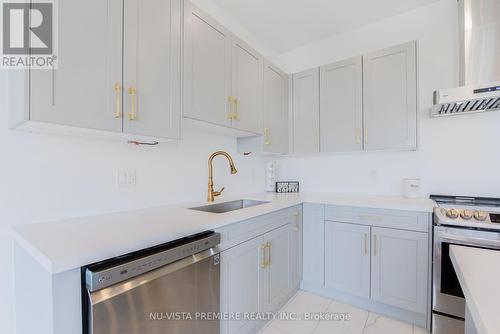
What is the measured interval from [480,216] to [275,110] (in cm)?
178

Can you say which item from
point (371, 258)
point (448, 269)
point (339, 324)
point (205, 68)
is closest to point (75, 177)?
point (205, 68)

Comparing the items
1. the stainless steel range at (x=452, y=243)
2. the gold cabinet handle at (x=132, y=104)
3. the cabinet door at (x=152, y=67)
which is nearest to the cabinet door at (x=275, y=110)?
the cabinet door at (x=152, y=67)

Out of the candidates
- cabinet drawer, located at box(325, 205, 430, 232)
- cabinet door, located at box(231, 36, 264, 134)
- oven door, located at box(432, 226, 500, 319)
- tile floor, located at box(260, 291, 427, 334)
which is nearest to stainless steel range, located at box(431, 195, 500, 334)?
oven door, located at box(432, 226, 500, 319)

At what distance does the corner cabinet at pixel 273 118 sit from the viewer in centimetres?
230

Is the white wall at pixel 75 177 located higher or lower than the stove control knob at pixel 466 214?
higher

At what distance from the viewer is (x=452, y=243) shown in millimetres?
1564

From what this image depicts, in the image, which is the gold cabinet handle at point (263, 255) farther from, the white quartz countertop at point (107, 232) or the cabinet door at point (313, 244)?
the cabinet door at point (313, 244)

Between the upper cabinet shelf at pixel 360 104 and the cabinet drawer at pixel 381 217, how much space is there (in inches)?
23.9

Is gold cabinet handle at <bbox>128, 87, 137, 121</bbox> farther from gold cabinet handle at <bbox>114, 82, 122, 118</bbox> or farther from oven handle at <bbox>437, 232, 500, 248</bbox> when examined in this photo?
oven handle at <bbox>437, 232, 500, 248</bbox>

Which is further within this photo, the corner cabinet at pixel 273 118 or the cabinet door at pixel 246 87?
the corner cabinet at pixel 273 118

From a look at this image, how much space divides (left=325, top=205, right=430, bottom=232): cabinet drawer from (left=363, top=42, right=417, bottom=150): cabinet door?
2.02 feet

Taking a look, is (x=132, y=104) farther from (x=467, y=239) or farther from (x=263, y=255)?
(x=467, y=239)

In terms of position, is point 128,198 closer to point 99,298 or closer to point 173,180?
point 173,180

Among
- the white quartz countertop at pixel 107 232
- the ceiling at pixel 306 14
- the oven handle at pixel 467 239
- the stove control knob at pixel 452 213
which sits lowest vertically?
the oven handle at pixel 467 239
